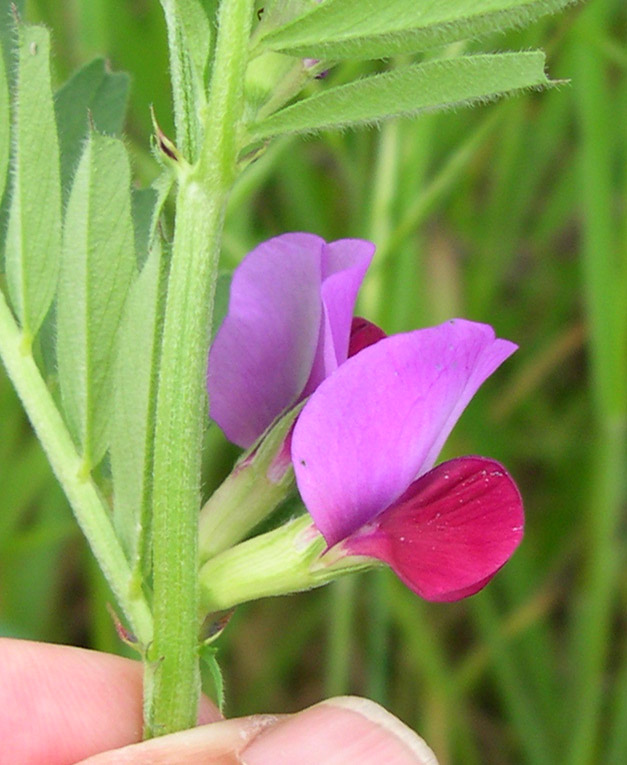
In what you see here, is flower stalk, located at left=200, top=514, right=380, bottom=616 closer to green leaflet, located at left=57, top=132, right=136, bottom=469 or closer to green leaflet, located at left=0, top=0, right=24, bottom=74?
green leaflet, located at left=57, top=132, right=136, bottom=469

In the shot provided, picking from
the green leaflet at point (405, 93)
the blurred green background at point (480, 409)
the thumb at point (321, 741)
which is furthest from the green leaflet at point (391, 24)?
the blurred green background at point (480, 409)

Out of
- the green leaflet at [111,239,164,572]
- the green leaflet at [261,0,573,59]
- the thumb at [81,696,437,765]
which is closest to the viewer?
the green leaflet at [261,0,573,59]

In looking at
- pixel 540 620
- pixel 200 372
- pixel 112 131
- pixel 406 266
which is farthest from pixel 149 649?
pixel 540 620

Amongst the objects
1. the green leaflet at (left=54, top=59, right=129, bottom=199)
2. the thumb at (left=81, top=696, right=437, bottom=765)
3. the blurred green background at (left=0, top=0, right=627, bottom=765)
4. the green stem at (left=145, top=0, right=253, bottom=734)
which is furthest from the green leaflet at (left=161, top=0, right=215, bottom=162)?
the blurred green background at (left=0, top=0, right=627, bottom=765)

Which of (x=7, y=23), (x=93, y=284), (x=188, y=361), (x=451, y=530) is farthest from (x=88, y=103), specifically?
(x=451, y=530)

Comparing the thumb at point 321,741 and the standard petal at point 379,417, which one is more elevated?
the standard petal at point 379,417

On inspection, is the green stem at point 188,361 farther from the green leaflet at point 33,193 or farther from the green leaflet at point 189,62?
the green leaflet at point 33,193

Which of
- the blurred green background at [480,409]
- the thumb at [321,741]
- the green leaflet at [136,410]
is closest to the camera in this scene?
the green leaflet at [136,410]
